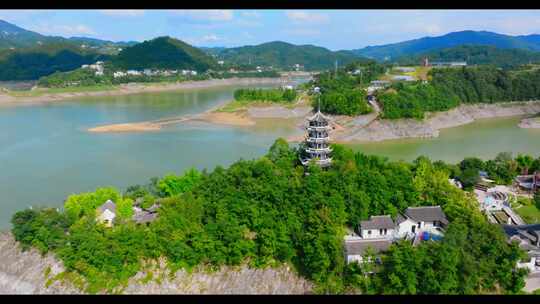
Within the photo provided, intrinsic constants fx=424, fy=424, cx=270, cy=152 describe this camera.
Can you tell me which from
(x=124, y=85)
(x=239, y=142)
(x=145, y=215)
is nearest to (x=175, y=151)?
(x=239, y=142)

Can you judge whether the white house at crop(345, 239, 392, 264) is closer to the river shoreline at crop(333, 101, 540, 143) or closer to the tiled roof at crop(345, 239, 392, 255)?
the tiled roof at crop(345, 239, 392, 255)

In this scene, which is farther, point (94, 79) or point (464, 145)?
point (94, 79)

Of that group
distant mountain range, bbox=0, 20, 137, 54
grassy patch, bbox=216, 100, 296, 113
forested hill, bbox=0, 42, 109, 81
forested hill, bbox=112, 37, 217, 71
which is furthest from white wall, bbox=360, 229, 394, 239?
distant mountain range, bbox=0, 20, 137, 54

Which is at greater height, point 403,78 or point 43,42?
point 43,42

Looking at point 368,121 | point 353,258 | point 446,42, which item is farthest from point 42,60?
point 446,42

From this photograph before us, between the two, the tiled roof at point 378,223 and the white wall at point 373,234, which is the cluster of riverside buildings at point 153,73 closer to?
the tiled roof at point 378,223

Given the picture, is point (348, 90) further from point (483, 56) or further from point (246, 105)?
point (483, 56)
